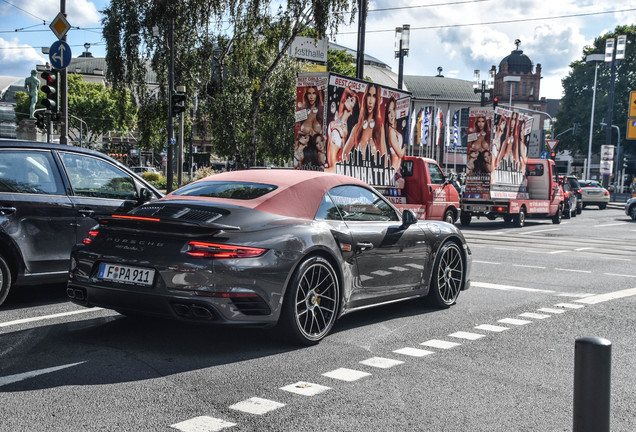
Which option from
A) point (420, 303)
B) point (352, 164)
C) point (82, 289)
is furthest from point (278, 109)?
point (82, 289)

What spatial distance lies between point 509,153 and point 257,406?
69.6 ft

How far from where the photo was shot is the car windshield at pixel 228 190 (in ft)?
19.1

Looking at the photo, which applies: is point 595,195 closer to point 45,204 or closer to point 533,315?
point 533,315

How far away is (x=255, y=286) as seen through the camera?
5.08 metres

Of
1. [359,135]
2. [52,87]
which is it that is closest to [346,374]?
[359,135]

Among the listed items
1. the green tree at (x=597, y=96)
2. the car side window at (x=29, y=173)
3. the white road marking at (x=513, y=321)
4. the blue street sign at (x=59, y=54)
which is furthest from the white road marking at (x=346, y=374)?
the green tree at (x=597, y=96)

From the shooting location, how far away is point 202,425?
3674mm

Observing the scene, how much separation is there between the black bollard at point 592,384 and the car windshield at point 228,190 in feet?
11.7

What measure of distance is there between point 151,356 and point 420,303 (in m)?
3.43

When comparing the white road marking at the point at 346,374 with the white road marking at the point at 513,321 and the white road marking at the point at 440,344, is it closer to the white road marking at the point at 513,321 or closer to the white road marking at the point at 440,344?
the white road marking at the point at 440,344

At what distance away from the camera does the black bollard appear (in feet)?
8.23

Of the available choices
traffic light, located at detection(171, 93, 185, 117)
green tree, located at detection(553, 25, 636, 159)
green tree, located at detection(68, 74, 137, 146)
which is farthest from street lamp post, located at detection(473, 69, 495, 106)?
green tree, located at detection(68, 74, 137, 146)

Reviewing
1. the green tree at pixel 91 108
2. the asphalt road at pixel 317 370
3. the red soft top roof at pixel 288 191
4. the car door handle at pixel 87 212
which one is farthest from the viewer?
the green tree at pixel 91 108

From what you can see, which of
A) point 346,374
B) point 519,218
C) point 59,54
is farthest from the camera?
point 519,218
